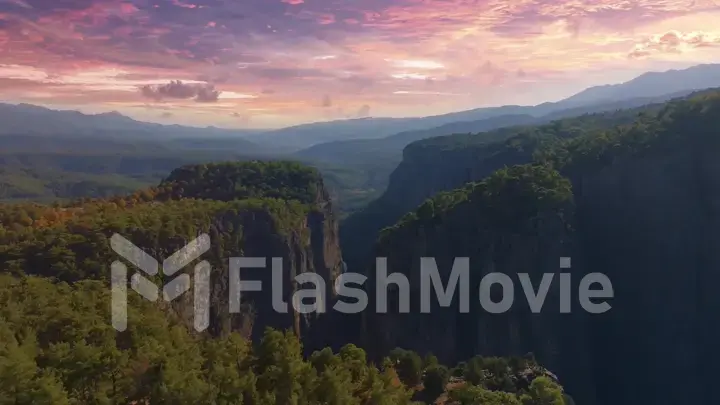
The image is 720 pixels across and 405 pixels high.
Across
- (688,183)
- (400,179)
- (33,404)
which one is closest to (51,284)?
(33,404)

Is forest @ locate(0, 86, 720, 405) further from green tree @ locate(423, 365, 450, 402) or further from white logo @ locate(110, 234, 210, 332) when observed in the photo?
white logo @ locate(110, 234, 210, 332)

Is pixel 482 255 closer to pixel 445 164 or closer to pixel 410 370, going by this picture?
pixel 410 370

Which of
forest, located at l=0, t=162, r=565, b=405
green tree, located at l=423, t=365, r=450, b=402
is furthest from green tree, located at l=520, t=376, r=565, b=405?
green tree, located at l=423, t=365, r=450, b=402

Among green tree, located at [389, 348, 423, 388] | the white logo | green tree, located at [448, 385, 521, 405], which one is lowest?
green tree, located at [389, 348, 423, 388]

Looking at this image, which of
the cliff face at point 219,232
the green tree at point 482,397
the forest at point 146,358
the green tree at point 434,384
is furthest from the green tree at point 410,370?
the cliff face at point 219,232

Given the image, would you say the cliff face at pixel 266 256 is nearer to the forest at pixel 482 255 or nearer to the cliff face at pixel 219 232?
the cliff face at pixel 219 232

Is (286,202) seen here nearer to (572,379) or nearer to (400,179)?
(572,379)

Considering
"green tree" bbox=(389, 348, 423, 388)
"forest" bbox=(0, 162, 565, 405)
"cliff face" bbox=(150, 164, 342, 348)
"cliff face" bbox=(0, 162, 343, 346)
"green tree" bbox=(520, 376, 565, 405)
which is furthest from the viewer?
"cliff face" bbox=(150, 164, 342, 348)
